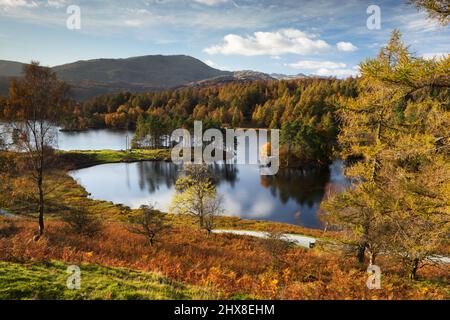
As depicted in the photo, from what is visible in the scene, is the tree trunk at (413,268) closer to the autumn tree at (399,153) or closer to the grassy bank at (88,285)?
the autumn tree at (399,153)

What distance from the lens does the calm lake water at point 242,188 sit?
138 feet

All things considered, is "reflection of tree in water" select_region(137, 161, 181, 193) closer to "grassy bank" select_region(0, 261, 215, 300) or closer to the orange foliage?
the orange foliage

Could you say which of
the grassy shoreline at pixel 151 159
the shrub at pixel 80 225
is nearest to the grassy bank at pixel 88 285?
the shrub at pixel 80 225

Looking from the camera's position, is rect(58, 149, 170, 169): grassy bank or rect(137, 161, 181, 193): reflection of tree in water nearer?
rect(137, 161, 181, 193): reflection of tree in water

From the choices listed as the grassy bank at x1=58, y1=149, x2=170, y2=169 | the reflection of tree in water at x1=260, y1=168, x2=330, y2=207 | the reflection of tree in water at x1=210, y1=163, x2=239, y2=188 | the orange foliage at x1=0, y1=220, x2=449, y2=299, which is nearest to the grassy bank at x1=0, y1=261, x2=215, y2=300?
the orange foliage at x1=0, y1=220, x2=449, y2=299

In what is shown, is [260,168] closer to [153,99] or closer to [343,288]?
[343,288]

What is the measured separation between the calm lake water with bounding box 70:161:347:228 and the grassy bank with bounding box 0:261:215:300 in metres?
30.7

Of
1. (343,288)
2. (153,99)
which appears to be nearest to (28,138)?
(343,288)

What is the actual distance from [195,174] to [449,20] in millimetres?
27007

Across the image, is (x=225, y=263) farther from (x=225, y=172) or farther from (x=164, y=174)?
(x=164, y=174)

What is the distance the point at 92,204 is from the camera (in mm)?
42500

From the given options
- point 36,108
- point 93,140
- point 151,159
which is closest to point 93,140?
point 93,140

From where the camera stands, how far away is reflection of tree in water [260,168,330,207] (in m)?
46.9

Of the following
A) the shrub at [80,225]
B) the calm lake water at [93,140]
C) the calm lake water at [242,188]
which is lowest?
the calm lake water at [242,188]
